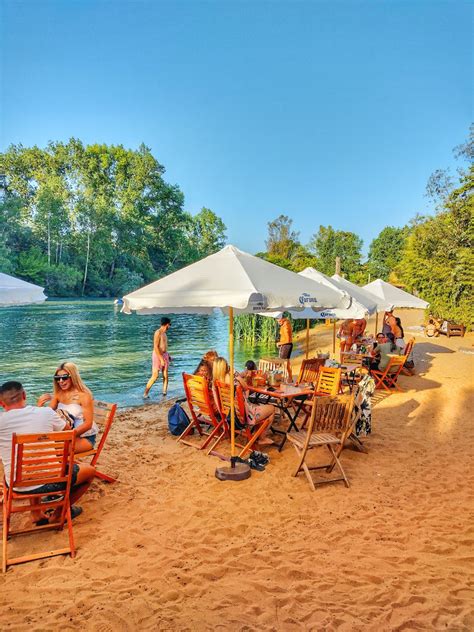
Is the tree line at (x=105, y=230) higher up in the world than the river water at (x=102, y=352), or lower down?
higher up

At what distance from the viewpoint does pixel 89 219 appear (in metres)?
58.2

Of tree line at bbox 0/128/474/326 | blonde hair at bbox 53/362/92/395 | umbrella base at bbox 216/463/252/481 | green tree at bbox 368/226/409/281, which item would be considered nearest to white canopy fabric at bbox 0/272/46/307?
blonde hair at bbox 53/362/92/395

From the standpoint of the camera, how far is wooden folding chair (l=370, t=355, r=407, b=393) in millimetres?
9250

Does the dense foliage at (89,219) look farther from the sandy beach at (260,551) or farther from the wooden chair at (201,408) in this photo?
the sandy beach at (260,551)

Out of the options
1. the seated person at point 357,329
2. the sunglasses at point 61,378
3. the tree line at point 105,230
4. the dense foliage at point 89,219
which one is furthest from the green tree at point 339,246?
the sunglasses at point 61,378

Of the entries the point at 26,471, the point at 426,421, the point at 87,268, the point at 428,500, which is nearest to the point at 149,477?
the point at 26,471

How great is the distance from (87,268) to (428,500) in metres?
58.4

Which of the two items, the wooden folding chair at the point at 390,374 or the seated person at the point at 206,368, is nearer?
the seated person at the point at 206,368

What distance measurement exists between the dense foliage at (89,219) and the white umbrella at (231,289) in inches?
1895

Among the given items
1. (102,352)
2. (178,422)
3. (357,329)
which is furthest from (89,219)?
(178,422)

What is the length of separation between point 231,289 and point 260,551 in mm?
2349

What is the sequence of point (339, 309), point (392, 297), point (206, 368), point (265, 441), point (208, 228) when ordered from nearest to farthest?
point (265, 441), point (206, 368), point (339, 309), point (392, 297), point (208, 228)

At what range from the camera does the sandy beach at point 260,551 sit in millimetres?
2740

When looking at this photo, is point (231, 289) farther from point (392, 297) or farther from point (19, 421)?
point (392, 297)
